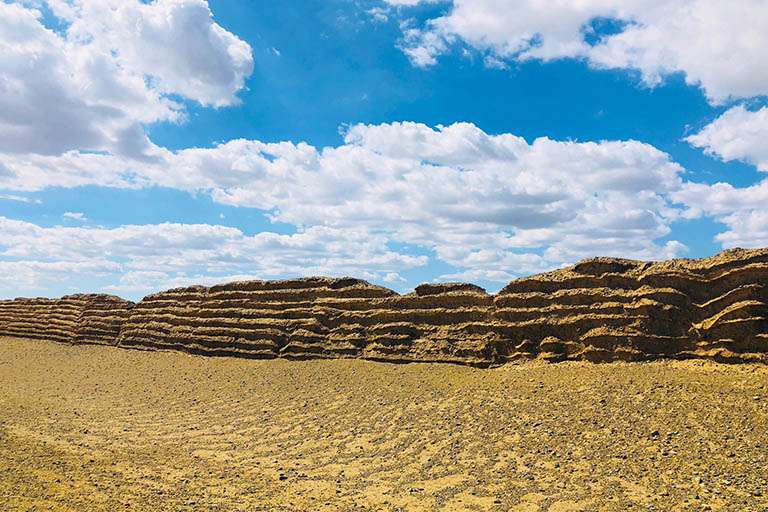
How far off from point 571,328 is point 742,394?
163 inches

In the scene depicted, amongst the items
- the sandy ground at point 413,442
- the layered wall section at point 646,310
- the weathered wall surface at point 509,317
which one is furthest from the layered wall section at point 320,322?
the layered wall section at point 646,310

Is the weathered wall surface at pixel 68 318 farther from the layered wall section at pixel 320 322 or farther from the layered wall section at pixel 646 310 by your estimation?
the layered wall section at pixel 646 310

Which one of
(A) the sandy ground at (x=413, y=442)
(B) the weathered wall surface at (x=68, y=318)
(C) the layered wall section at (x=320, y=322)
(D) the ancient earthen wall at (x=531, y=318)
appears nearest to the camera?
(A) the sandy ground at (x=413, y=442)

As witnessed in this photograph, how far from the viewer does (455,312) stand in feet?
50.0

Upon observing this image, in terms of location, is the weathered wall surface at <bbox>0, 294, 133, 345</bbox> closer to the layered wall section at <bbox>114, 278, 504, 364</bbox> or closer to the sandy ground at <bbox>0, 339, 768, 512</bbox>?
the layered wall section at <bbox>114, 278, 504, 364</bbox>

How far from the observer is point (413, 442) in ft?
33.4

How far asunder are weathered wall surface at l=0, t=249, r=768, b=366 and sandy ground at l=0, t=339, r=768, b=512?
2.23 ft

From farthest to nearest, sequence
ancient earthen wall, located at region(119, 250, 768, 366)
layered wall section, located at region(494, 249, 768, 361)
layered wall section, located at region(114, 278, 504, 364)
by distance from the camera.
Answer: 1. layered wall section, located at region(114, 278, 504, 364)
2. ancient earthen wall, located at region(119, 250, 768, 366)
3. layered wall section, located at region(494, 249, 768, 361)

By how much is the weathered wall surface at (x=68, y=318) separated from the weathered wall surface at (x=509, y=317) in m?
3.94

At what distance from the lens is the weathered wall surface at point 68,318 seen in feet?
82.2

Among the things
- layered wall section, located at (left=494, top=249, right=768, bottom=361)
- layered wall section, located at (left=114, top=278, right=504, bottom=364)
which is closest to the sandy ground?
layered wall section, located at (left=494, top=249, right=768, bottom=361)

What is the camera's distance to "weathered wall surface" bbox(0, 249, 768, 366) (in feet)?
39.2

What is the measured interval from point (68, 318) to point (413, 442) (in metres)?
24.2

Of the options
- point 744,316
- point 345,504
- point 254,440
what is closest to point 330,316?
point 254,440
